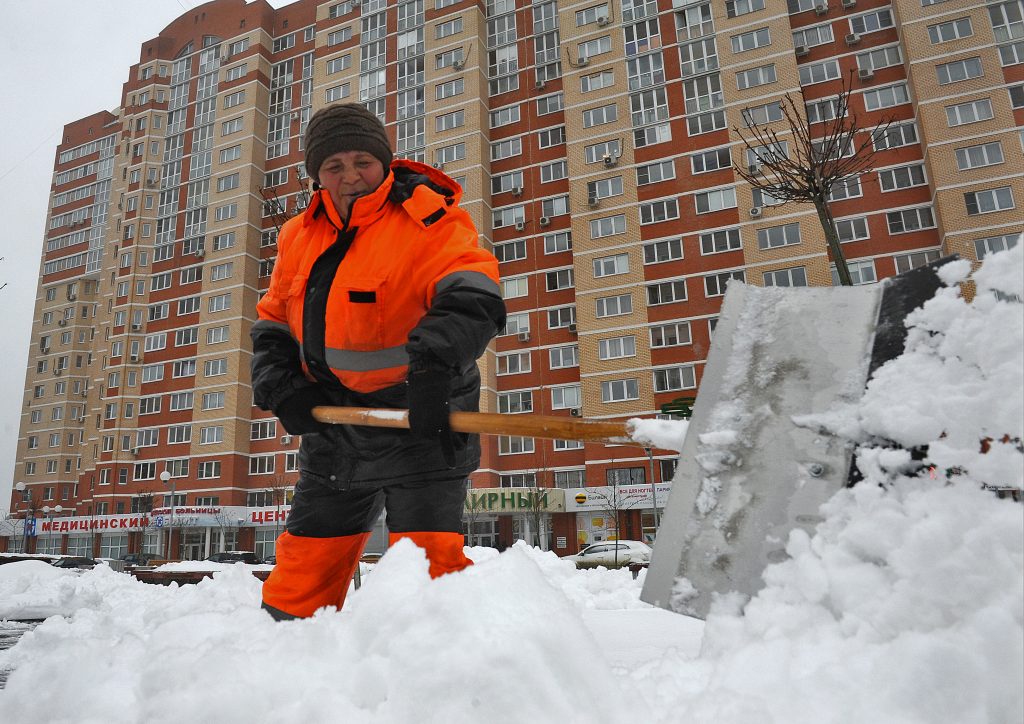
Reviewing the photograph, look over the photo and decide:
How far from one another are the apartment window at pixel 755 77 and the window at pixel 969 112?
697cm

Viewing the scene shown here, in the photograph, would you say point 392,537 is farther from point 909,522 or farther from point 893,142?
point 893,142

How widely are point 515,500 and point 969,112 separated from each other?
24.1 meters

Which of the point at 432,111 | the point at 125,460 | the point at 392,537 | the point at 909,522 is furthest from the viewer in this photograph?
the point at 125,460

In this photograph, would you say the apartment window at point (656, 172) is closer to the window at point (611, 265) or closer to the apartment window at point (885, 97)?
the window at point (611, 265)

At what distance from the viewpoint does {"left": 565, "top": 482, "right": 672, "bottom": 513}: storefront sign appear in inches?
1017

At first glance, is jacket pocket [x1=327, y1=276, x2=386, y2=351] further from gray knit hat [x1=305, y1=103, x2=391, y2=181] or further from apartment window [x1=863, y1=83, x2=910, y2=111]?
apartment window [x1=863, y1=83, x2=910, y2=111]

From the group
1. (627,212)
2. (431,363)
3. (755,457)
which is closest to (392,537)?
(431,363)

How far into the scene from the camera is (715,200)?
27.8 m

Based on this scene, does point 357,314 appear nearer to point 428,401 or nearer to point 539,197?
point 428,401

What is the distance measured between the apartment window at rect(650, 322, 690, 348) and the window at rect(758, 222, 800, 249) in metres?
4.57

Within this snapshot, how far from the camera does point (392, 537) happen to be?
2.25 m

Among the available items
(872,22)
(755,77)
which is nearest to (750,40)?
(755,77)

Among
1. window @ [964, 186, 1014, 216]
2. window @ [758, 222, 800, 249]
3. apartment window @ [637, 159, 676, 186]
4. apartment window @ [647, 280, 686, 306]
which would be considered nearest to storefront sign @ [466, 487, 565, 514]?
apartment window @ [647, 280, 686, 306]

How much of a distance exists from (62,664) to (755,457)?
6.07ft
